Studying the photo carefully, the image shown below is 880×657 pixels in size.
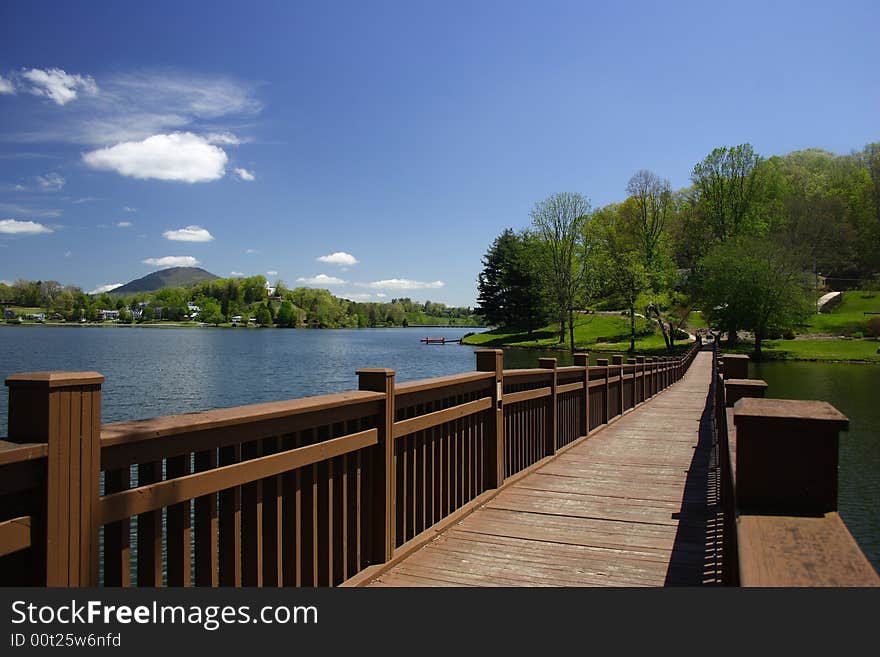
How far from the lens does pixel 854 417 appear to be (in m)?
24.2

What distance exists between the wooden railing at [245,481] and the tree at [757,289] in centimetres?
5241

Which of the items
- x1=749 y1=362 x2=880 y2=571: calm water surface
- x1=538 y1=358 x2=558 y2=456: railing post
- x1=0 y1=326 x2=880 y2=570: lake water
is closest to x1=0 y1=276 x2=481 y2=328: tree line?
x1=0 y1=326 x2=880 y2=570: lake water

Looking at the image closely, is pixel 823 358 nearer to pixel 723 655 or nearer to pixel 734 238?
pixel 734 238

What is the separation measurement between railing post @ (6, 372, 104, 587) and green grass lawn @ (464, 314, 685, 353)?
6109 cm

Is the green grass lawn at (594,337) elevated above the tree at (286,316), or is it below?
below

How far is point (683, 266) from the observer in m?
88.9

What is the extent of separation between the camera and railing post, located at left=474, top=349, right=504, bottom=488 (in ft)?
19.4

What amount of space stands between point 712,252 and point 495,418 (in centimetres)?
6202

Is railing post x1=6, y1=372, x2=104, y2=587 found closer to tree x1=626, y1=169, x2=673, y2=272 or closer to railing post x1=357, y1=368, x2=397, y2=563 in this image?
railing post x1=357, y1=368, x2=397, y2=563

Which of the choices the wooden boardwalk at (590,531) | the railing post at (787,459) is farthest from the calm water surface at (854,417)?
the railing post at (787,459)

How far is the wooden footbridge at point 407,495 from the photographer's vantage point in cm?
182

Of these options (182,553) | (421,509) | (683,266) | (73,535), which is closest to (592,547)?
(421,509)

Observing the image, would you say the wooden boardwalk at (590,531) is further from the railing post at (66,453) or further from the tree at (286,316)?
the tree at (286,316)

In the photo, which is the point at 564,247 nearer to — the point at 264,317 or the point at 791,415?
the point at 791,415
